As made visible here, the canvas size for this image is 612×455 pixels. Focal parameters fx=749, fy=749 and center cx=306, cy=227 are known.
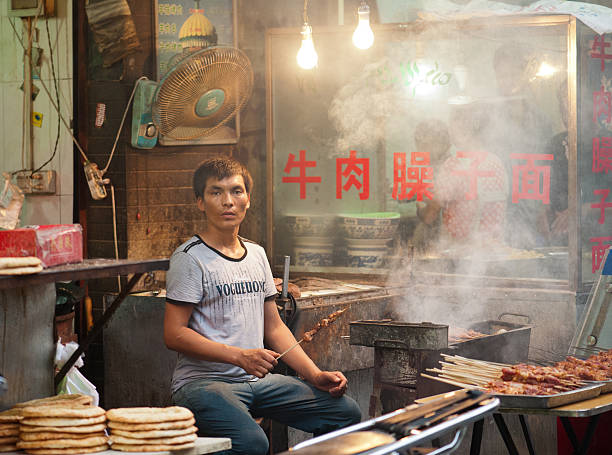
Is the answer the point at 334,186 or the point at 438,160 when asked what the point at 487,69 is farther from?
the point at 334,186

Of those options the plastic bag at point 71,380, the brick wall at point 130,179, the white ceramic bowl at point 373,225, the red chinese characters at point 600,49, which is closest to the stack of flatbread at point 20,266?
the plastic bag at point 71,380

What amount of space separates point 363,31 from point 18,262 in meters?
3.99

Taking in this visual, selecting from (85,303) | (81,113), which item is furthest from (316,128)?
(85,303)

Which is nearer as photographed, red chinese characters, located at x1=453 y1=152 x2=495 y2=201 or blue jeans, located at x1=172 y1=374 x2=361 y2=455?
blue jeans, located at x1=172 y1=374 x2=361 y2=455

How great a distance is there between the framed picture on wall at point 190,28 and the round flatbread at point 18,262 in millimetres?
3487

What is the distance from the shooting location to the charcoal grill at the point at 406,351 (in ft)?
14.8

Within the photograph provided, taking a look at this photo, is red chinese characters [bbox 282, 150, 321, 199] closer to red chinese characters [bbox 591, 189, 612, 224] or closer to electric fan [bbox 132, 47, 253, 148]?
electric fan [bbox 132, 47, 253, 148]

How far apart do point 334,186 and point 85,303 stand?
7.98 feet

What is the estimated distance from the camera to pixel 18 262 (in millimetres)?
2928

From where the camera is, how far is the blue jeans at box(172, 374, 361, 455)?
3725mm

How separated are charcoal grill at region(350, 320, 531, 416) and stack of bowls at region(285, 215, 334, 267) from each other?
2.11 metres

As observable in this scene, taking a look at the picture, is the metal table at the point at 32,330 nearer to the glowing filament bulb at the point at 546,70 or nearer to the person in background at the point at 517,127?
the person in background at the point at 517,127

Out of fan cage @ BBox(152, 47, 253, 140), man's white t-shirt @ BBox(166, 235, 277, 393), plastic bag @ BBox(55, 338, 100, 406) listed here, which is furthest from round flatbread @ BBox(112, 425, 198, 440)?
fan cage @ BBox(152, 47, 253, 140)

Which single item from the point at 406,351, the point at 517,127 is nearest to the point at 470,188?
the point at 517,127
